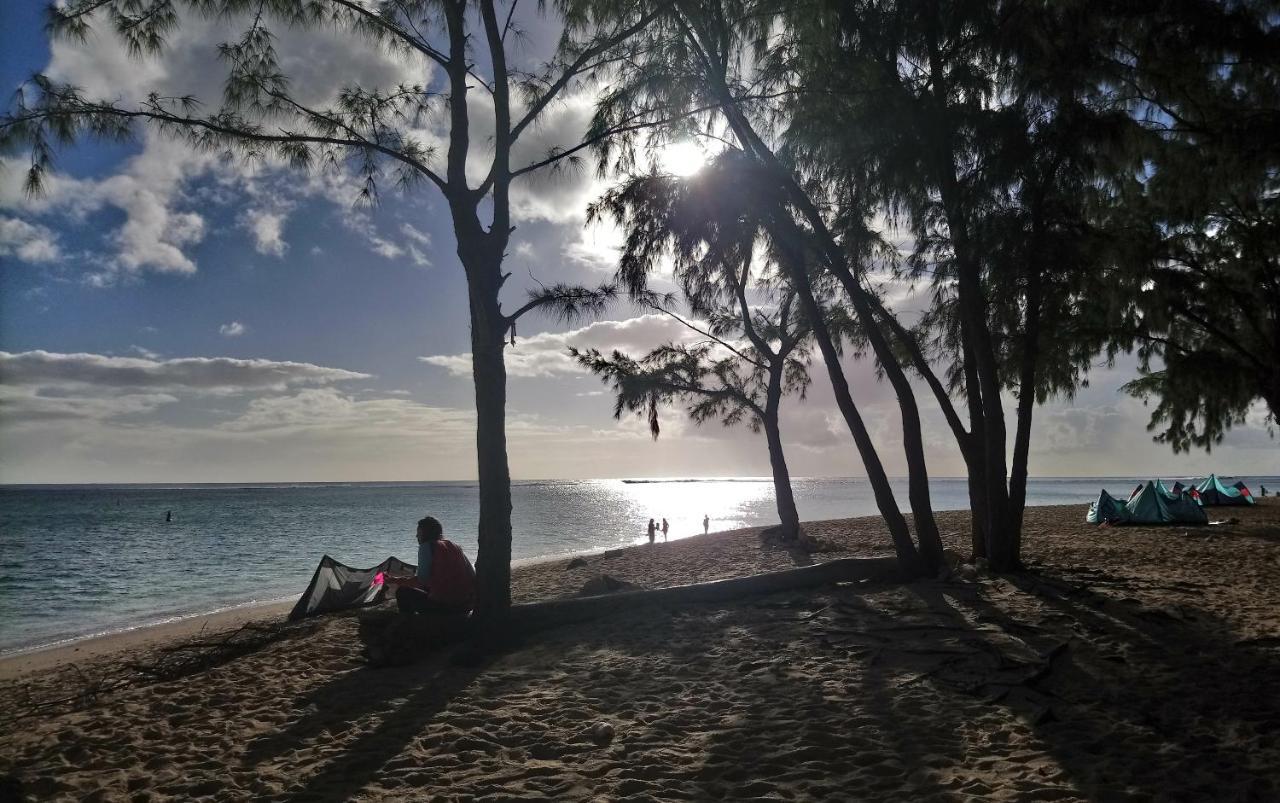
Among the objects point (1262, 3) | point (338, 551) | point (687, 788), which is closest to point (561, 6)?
point (687, 788)

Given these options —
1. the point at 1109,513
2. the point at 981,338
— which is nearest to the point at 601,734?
the point at 981,338

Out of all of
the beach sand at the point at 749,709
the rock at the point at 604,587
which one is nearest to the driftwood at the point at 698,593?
the beach sand at the point at 749,709

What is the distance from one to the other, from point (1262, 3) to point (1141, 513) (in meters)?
15.2

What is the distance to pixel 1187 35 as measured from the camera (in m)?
10.2

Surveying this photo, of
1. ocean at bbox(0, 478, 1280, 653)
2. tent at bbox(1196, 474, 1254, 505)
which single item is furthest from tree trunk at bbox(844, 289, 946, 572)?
tent at bbox(1196, 474, 1254, 505)

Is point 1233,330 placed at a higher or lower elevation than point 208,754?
higher

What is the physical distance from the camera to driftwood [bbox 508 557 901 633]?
8.92 meters

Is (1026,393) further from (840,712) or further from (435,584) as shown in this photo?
(435,584)

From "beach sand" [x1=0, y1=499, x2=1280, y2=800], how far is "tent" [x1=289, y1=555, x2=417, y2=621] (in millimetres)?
2467

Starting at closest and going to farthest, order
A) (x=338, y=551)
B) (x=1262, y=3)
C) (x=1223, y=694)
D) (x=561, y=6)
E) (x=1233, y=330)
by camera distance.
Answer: (x=1223, y=694), (x=561, y=6), (x=1262, y=3), (x=1233, y=330), (x=338, y=551)

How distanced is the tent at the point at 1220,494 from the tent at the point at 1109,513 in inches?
389

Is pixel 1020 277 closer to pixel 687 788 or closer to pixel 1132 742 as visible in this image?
pixel 1132 742

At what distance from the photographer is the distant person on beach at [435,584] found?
335 inches

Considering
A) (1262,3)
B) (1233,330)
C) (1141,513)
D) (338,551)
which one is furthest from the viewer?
(338,551)
